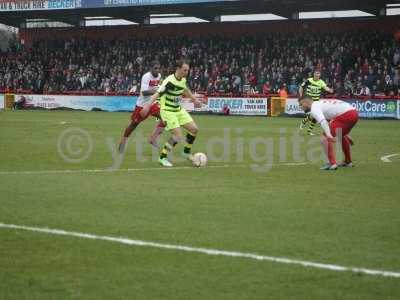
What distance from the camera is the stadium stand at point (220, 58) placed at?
42500mm

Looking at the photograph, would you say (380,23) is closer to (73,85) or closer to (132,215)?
(73,85)

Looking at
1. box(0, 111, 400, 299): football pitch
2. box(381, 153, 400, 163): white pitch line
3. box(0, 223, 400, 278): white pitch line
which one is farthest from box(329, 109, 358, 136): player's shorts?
box(0, 223, 400, 278): white pitch line

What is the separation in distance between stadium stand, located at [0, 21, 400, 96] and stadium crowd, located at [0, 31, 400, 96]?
55 mm

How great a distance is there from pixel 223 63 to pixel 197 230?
4095 centimetres

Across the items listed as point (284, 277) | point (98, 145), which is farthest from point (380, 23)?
point (284, 277)

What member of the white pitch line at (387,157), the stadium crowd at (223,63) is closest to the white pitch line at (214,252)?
the white pitch line at (387,157)

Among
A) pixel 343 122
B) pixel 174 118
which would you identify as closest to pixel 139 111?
pixel 174 118

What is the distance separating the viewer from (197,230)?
8086 mm

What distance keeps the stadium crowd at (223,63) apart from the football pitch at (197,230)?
2537 cm

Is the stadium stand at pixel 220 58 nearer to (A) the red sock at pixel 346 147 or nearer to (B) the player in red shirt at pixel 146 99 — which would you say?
(B) the player in red shirt at pixel 146 99

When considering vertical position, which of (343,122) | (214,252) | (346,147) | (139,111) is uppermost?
(139,111)

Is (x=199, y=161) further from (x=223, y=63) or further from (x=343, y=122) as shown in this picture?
(x=223, y=63)

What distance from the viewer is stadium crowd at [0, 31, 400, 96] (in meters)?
42.0

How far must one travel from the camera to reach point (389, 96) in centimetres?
3750
